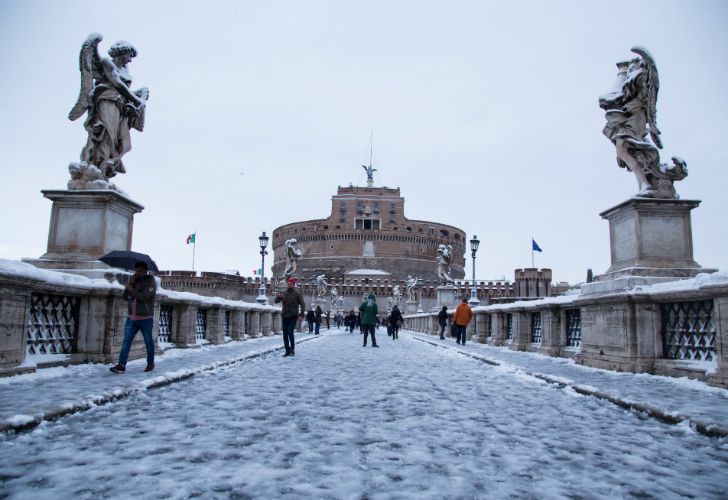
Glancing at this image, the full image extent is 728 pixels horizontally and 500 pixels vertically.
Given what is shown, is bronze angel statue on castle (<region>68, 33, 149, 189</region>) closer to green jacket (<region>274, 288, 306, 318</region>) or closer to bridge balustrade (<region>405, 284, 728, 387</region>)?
green jacket (<region>274, 288, 306, 318</region>)

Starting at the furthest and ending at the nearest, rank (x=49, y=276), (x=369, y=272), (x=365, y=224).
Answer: (x=365, y=224) → (x=369, y=272) → (x=49, y=276)

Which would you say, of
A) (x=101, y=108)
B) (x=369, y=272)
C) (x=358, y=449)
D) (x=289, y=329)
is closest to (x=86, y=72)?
(x=101, y=108)

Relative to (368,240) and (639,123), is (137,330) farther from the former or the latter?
(368,240)

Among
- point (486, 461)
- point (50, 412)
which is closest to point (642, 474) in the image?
point (486, 461)

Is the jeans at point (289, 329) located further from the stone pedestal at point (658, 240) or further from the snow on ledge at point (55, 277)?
the stone pedestal at point (658, 240)

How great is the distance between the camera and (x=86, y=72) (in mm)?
8422

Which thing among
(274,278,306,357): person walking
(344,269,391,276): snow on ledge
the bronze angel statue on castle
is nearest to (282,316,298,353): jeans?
(274,278,306,357): person walking

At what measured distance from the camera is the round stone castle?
92.8 metres

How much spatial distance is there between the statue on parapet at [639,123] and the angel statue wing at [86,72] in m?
7.71

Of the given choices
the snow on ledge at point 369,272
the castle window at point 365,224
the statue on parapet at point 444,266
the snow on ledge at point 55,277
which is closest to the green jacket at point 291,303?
the snow on ledge at point 55,277

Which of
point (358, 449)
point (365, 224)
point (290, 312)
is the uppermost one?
point (365, 224)

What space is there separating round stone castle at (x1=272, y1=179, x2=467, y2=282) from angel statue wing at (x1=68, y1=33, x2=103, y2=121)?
80.6 metres

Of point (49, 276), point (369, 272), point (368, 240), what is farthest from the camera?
point (368, 240)

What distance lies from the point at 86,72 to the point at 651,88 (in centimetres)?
844
